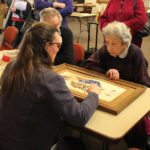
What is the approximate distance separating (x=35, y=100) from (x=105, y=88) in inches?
25.0

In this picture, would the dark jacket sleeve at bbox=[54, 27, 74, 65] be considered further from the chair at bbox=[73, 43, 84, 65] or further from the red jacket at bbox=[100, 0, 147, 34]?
the red jacket at bbox=[100, 0, 147, 34]

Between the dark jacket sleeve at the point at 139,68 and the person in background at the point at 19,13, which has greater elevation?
the person in background at the point at 19,13

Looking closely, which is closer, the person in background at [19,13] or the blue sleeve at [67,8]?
the blue sleeve at [67,8]

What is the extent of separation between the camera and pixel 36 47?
1172mm

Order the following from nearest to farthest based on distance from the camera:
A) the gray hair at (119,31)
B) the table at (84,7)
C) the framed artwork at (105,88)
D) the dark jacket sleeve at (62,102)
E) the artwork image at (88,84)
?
1. the dark jacket sleeve at (62,102)
2. the framed artwork at (105,88)
3. the artwork image at (88,84)
4. the gray hair at (119,31)
5. the table at (84,7)

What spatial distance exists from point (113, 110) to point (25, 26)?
3.71m

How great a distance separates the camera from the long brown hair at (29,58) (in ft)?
3.76

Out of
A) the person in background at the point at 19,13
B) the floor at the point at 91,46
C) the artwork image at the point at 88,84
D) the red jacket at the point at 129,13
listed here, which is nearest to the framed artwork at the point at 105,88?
the artwork image at the point at 88,84

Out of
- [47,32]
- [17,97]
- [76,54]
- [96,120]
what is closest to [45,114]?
[17,97]

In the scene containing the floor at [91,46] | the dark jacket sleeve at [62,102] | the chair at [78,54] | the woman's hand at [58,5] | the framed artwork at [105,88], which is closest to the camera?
the dark jacket sleeve at [62,102]

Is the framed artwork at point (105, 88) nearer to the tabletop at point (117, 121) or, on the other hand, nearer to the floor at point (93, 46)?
the tabletop at point (117, 121)

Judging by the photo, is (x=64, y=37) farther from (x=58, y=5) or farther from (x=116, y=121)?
(x=116, y=121)

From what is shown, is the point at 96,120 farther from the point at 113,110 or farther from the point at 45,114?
the point at 45,114

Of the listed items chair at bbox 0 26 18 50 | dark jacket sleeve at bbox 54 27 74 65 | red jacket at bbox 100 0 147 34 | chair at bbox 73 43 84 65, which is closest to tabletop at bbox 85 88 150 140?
dark jacket sleeve at bbox 54 27 74 65
